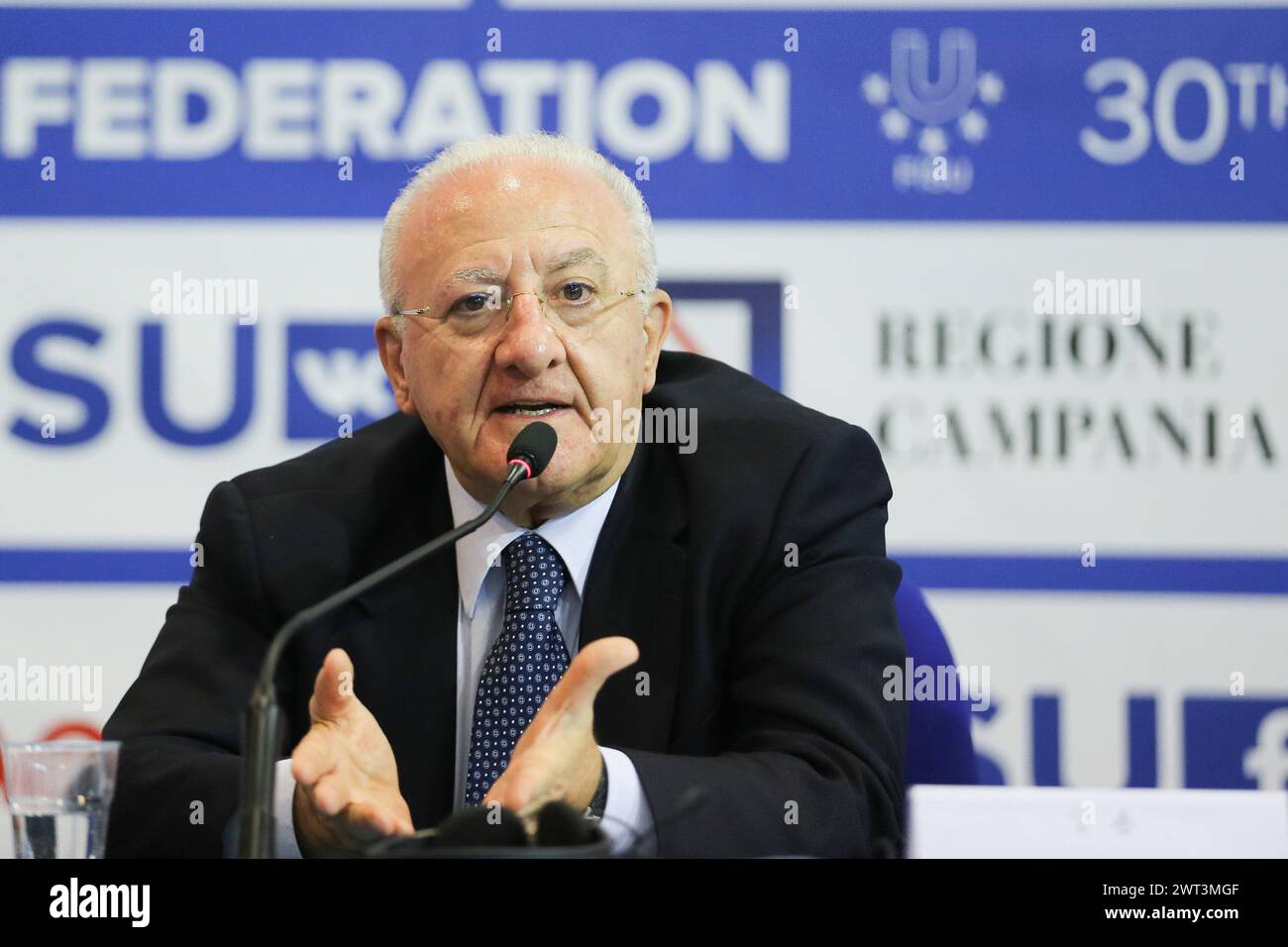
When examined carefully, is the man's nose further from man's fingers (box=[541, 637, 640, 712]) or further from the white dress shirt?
man's fingers (box=[541, 637, 640, 712])

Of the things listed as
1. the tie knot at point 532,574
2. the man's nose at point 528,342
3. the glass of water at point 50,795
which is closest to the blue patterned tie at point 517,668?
the tie knot at point 532,574

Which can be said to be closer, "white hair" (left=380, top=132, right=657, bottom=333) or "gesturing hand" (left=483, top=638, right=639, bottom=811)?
"gesturing hand" (left=483, top=638, right=639, bottom=811)

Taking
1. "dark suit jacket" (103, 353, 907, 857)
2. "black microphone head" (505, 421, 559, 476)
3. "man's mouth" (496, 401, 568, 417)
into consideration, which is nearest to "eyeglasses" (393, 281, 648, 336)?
"man's mouth" (496, 401, 568, 417)

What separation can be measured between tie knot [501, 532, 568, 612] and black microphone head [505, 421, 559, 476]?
0.37 meters

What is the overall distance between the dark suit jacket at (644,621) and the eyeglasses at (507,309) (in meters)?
0.23

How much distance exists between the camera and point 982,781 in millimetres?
3084

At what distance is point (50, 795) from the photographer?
1371 millimetres

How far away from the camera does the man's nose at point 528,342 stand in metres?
1.97

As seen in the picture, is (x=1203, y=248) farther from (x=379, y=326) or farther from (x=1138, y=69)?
(x=379, y=326)

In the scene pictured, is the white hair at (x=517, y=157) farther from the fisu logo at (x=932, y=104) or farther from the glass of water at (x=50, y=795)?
the fisu logo at (x=932, y=104)

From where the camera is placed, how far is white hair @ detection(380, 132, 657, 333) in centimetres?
210

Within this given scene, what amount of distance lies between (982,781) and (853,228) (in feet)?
3.92

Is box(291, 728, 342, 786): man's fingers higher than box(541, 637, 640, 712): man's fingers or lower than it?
lower
